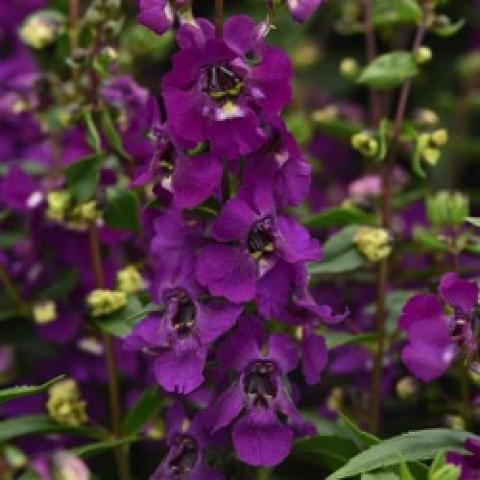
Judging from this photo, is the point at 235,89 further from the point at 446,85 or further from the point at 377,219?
the point at 446,85

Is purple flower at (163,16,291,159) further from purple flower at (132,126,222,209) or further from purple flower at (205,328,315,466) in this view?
purple flower at (205,328,315,466)

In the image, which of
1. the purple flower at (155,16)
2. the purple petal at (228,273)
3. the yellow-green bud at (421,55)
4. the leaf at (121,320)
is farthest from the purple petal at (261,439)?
the yellow-green bud at (421,55)

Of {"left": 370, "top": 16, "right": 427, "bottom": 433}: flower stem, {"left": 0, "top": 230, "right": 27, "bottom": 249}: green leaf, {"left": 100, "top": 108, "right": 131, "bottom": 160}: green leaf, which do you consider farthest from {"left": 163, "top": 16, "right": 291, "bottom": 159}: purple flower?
{"left": 0, "top": 230, "right": 27, "bottom": 249}: green leaf

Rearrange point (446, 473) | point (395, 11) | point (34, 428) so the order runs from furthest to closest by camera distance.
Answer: point (395, 11) → point (34, 428) → point (446, 473)

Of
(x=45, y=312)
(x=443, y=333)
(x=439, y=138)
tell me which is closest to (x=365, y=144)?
(x=439, y=138)

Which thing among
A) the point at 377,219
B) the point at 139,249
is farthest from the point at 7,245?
the point at 377,219

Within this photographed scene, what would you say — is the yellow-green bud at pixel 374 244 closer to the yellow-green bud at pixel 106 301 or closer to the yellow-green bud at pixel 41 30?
the yellow-green bud at pixel 106 301

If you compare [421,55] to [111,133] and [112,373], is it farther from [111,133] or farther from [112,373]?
[112,373]
